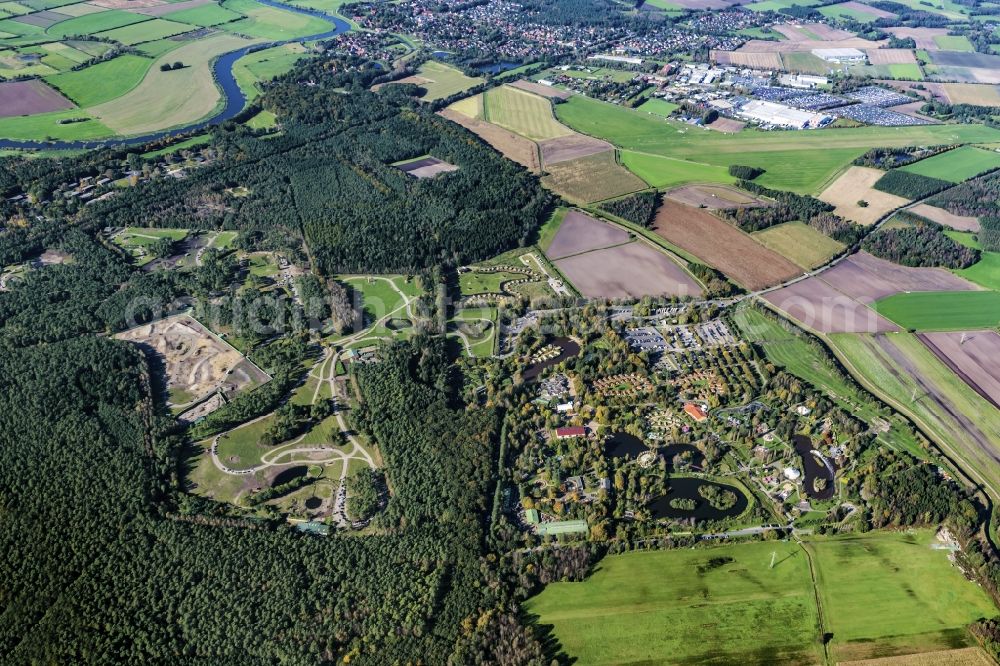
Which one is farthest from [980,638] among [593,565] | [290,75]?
[290,75]

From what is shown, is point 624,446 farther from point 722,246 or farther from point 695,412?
point 722,246

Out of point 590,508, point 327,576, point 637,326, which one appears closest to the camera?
point 327,576

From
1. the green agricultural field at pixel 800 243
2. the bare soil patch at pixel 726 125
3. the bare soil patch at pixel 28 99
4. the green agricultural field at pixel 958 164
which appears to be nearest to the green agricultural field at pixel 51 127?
the bare soil patch at pixel 28 99

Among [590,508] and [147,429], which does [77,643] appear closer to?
[147,429]

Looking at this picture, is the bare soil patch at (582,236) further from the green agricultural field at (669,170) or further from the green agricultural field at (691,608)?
the green agricultural field at (691,608)

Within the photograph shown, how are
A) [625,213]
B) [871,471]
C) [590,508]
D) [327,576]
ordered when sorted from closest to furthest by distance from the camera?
[327,576] → [590,508] → [871,471] → [625,213]

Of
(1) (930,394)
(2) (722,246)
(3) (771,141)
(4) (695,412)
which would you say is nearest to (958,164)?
(3) (771,141)
